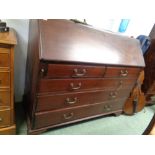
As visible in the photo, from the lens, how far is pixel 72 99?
53.2 inches

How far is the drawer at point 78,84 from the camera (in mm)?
1119

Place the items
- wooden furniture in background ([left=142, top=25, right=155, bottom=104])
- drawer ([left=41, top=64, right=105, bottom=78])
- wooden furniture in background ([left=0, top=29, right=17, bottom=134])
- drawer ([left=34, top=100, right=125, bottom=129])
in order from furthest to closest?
wooden furniture in background ([left=142, top=25, right=155, bottom=104]), drawer ([left=34, top=100, right=125, bottom=129]), drawer ([left=41, top=64, right=105, bottom=78]), wooden furniture in background ([left=0, top=29, right=17, bottom=134])

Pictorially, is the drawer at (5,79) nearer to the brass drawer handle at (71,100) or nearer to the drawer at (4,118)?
the drawer at (4,118)

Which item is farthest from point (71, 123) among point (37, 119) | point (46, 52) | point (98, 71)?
point (46, 52)

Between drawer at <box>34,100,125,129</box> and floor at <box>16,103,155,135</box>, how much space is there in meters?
0.11

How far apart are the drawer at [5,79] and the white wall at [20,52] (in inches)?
19.0

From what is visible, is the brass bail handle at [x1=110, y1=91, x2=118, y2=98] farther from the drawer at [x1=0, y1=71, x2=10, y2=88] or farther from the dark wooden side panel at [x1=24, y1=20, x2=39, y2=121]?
the drawer at [x1=0, y1=71, x2=10, y2=88]

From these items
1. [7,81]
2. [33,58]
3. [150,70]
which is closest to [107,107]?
[150,70]

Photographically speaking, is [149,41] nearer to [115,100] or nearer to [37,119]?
[115,100]

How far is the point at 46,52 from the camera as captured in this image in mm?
1010

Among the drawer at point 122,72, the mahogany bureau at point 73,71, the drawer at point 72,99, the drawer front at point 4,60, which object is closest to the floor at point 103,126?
the mahogany bureau at point 73,71

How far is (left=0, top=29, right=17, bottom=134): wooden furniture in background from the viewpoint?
921mm

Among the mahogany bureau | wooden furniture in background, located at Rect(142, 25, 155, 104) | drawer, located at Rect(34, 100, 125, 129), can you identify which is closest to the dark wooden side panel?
the mahogany bureau
